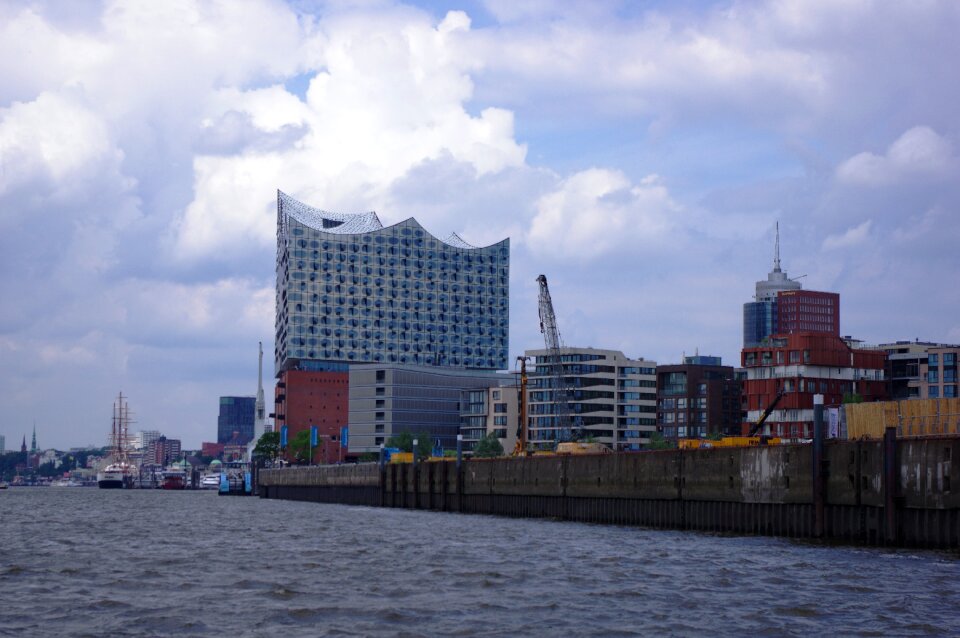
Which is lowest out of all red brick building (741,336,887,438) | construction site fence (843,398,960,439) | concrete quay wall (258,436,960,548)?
concrete quay wall (258,436,960,548)

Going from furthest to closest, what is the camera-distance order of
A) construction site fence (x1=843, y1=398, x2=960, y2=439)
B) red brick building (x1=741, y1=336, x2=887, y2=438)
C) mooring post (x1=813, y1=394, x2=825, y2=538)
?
red brick building (x1=741, y1=336, x2=887, y2=438)
mooring post (x1=813, y1=394, x2=825, y2=538)
construction site fence (x1=843, y1=398, x2=960, y2=439)

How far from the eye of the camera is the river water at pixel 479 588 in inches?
1446

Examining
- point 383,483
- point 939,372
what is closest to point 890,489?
point 383,483

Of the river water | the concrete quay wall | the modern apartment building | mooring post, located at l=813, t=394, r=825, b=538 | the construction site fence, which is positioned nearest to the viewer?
the river water

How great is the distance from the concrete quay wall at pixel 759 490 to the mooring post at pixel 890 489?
46mm

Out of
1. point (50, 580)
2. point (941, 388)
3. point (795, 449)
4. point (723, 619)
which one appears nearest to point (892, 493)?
point (795, 449)

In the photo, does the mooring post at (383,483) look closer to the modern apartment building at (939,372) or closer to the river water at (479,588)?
the modern apartment building at (939,372)

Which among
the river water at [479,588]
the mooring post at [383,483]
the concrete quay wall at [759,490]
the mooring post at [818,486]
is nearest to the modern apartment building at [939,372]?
the mooring post at [383,483]

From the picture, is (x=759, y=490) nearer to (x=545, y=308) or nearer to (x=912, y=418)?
(x=912, y=418)

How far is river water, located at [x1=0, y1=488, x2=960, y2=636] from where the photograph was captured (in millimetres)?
36719

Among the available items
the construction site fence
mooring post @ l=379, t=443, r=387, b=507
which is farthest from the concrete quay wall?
mooring post @ l=379, t=443, r=387, b=507

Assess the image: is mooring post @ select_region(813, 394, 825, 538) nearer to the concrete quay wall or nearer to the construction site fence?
the concrete quay wall

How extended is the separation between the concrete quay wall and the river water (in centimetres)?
233

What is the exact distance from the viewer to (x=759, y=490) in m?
69.9
